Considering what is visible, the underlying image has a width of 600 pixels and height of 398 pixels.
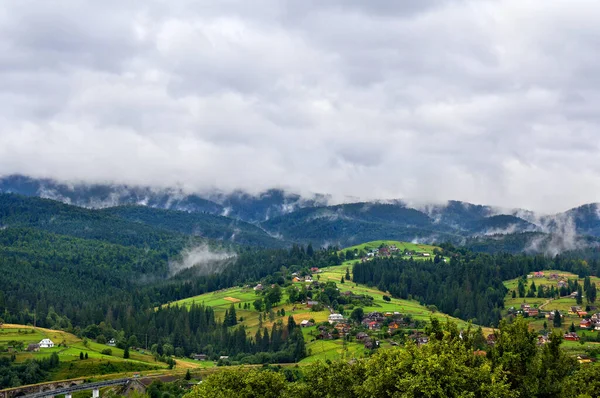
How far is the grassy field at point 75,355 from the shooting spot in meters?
151

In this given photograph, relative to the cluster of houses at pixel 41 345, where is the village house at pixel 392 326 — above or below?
below

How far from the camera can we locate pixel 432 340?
78062 mm

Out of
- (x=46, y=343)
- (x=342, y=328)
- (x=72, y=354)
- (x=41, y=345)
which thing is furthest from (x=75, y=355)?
(x=342, y=328)

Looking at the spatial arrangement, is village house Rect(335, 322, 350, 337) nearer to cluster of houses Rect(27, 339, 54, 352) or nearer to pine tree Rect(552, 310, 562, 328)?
pine tree Rect(552, 310, 562, 328)

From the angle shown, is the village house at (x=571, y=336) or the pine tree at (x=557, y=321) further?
the pine tree at (x=557, y=321)

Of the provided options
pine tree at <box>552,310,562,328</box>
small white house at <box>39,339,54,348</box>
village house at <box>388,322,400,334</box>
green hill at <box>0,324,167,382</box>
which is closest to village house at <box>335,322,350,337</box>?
village house at <box>388,322,400,334</box>

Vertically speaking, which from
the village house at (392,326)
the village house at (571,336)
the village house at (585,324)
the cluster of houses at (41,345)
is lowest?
the village house at (571,336)

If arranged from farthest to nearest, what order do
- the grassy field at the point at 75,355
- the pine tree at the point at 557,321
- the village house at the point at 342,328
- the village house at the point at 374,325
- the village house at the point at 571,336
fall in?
the pine tree at the point at 557,321
the village house at the point at 374,325
the village house at the point at 342,328
the village house at the point at 571,336
the grassy field at the point at 75,355

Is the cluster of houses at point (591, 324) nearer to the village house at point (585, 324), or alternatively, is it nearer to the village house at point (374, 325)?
the village house at point (585, 324)

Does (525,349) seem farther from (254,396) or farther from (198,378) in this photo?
(198,378)

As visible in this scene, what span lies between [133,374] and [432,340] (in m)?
93.8

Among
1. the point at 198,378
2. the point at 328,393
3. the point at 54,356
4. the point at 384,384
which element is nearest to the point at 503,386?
the point at 384,384

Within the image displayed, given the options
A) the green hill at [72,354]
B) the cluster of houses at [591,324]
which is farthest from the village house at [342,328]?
the cluster of houses at [591,324]

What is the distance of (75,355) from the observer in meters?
161
